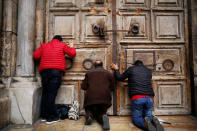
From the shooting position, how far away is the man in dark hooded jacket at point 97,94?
9.82 ft

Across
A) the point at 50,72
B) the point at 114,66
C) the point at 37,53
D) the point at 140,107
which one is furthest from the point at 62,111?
the point at 140,107

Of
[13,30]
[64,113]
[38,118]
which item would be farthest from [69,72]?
[13,30]

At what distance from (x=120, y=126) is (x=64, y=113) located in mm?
1278

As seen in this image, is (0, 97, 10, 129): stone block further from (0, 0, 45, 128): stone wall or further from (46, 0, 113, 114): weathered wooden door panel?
(46, 0, 113, 114): weathered wooden door panel

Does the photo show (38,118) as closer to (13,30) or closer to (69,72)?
(69,72)

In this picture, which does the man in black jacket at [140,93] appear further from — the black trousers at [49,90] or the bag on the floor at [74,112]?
the black trousers at [49,90]

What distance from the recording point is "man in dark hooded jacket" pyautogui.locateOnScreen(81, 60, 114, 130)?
118 inches

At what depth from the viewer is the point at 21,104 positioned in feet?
10.00

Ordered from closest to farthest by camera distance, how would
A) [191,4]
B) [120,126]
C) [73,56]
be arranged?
[120,126], [73,56], [191,4]

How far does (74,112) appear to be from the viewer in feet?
11.0

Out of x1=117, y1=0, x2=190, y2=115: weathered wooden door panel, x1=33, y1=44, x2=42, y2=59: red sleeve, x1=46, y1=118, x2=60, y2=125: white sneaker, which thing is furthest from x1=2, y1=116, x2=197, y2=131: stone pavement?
x1=33, y1=44, x2=42, y2=59: red sleeve

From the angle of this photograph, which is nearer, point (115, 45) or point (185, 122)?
point (185, 122)

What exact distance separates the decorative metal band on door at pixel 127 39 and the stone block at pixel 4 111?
3.67ft

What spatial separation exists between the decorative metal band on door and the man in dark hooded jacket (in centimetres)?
60
